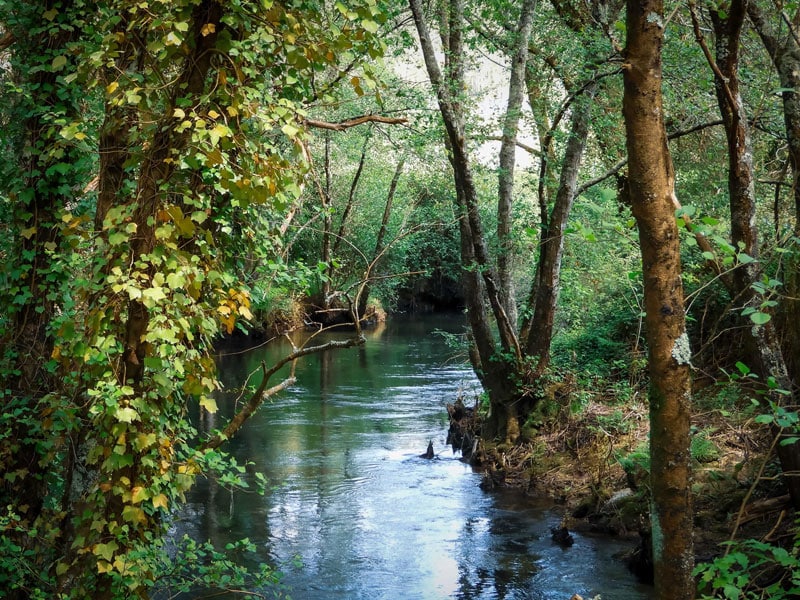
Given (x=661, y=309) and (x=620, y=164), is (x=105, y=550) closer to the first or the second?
(x=661, y=309)

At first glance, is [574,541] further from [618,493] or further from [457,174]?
[457,174]

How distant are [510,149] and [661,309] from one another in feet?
32.5

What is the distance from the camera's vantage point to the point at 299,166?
448cm

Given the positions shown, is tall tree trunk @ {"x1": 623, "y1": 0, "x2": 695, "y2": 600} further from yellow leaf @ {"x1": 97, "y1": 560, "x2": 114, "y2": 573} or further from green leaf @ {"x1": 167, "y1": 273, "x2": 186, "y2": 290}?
yellow leaf @ {"x1": 97, "y1": 560, "x2": 114, "y2": 573}

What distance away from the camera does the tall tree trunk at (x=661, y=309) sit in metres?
3.21

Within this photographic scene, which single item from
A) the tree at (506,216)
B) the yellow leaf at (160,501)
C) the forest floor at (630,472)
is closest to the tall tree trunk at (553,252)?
the tree at (506,216)

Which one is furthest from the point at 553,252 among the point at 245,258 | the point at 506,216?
the point at 245,258

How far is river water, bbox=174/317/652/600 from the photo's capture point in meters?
8.38

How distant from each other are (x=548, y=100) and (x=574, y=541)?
7.33 m

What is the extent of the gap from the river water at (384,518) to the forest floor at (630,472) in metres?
0.35

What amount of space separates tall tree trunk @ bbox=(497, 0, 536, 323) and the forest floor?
229cm

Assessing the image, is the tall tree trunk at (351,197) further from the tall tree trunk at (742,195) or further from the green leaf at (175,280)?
the green leaf at (175,280)

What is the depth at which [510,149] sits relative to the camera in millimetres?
12789

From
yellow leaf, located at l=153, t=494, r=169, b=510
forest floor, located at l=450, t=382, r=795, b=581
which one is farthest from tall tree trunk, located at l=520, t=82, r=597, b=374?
yellow leaf, located at l=153, t=494, r=169, b=510
